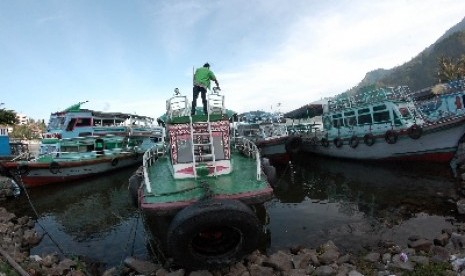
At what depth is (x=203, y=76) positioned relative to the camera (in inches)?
440

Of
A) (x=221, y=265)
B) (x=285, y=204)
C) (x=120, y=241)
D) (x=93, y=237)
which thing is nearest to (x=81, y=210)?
(x=93, y=237)

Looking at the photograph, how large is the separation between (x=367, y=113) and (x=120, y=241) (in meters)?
18.8

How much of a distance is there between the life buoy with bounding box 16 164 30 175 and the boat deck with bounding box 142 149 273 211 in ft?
49.6

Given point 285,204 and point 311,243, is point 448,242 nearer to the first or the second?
point 311,243

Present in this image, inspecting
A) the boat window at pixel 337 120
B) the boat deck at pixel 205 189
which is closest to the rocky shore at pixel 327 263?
the boat deck at pixel 205 189

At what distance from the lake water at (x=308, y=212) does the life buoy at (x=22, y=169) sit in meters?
1.34

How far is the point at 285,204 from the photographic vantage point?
14695 mm

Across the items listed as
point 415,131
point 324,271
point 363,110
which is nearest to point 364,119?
point 363,110

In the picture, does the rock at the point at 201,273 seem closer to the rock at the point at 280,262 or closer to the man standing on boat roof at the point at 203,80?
the rock at the point at 280,262

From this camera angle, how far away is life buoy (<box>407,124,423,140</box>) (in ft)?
61.0

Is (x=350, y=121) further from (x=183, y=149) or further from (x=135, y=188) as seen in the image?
(x=135, y=188)

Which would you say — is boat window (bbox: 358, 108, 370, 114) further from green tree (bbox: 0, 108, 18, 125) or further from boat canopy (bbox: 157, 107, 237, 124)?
green tree (bbox: 0, 108, 18, 125)

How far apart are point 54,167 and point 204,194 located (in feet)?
60.9

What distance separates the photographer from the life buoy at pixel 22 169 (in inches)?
817
